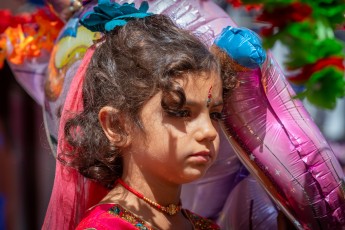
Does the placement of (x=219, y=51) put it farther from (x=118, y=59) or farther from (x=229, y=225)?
(x=229, y=225)

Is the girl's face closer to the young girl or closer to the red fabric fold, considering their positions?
the young girl

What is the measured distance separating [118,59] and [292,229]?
517 millimetres

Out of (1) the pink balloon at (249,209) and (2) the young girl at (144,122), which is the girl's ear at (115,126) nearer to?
(2) the young girl at (144,122)

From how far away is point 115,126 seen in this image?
4.64ft

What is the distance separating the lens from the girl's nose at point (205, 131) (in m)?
1.34

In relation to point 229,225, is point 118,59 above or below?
above

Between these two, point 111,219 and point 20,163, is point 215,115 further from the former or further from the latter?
point 20,163

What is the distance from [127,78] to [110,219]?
0.85ft

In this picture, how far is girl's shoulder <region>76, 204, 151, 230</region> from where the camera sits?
1.36 meters

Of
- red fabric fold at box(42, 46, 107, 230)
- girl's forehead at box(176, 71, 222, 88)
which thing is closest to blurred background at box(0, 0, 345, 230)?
red fabric fold at box(42, 46, 107, 230)

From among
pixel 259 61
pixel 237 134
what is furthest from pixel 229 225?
pixel 259 61

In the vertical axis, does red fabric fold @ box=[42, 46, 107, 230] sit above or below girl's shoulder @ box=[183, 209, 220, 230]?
above

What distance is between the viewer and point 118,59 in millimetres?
1421

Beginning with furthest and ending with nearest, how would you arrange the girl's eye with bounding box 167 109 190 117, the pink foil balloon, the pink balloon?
the pink balloon < the pink foil balloon < the girl's eye with bounding box 167 109 190 117
